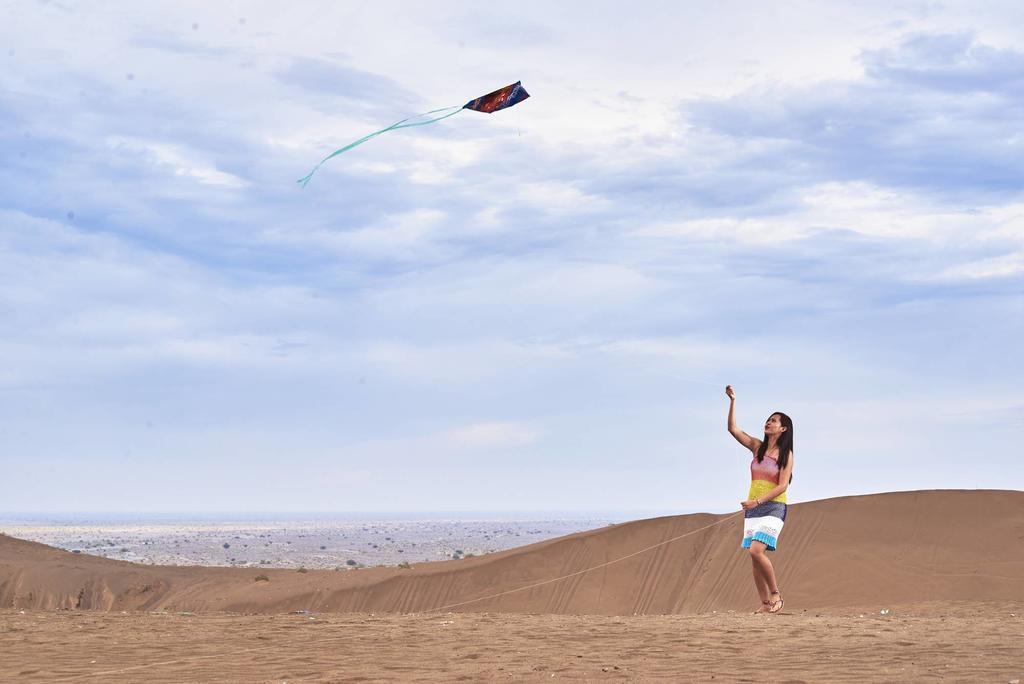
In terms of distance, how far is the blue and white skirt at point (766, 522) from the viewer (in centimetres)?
1383

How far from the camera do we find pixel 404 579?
25.1m

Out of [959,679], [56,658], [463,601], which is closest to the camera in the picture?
[959,679]

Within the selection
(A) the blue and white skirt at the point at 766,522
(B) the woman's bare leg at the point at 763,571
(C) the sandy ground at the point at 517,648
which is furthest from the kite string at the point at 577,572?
(A) the blue and white skirt at the point at 766,522

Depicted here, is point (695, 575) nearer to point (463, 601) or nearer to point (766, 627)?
point (463, 601)

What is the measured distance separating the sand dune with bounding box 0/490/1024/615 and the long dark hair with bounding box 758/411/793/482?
20.8 ft

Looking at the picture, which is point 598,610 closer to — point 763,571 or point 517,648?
point 763,571

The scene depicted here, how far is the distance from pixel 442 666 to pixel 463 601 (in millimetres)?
14295

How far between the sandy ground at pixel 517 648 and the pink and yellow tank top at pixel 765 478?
146 centimetres

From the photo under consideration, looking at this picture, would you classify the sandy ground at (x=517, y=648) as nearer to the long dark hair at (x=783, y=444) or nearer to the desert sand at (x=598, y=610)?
the desert sand at (x=598, y=610)

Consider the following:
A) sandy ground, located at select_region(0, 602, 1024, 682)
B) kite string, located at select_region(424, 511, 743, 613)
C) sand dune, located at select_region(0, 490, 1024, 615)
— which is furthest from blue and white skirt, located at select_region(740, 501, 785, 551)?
kite string, located at select_region(424, 511, 743, 613)

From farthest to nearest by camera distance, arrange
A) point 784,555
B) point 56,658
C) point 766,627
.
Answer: point 784,555
point 766,627
point 56,658

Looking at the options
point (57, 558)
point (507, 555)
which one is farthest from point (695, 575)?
point (57, 558)

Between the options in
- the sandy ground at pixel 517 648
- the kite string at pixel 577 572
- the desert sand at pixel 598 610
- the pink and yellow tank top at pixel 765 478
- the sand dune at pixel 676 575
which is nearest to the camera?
the sandy ground at pixel 517 648

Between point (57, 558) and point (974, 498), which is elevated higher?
point (974, 498)
